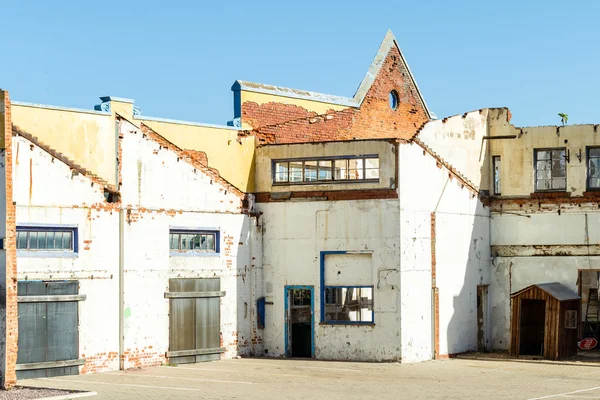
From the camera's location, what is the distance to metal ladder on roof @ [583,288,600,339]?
105 feet

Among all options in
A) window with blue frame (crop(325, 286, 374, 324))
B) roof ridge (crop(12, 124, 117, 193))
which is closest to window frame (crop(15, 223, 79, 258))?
roof ridge (crop(12, 124, 117, 193))

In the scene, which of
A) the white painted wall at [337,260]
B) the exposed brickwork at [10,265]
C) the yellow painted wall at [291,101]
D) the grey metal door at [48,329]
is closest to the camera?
the exposed brickwork at [10,265]

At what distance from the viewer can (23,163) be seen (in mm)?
23453

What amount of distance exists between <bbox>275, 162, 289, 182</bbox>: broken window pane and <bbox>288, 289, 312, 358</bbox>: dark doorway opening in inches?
126

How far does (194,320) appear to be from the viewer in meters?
27.3

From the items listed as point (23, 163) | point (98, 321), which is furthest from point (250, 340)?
point (23, 163)

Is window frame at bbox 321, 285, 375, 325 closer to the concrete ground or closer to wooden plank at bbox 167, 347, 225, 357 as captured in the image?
the concrete ground

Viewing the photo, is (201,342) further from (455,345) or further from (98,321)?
(455,345)

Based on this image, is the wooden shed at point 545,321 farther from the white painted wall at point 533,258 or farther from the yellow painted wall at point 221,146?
the yellow painted wall at point 221,146

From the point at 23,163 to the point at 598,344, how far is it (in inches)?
715

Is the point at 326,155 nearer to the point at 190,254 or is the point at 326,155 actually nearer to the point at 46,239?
the point at 190,254

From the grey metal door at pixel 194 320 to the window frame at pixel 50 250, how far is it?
3164mm

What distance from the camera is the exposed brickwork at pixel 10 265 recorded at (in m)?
21.2

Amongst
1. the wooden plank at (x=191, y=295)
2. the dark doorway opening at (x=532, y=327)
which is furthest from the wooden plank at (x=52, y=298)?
the dark doorway opening at (x=532, y=327)
